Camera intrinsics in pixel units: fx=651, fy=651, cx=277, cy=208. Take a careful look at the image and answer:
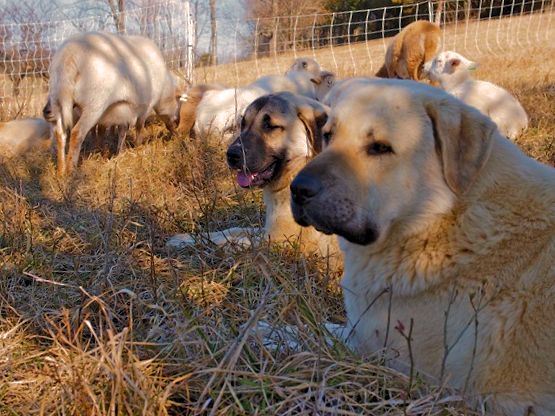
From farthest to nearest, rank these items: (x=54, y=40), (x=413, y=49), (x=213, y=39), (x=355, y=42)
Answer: (x=355, y=42) → (x=213, y=39) → (x=54, y=40) → (x=413, y=49)

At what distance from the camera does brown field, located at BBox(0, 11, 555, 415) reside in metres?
2.09

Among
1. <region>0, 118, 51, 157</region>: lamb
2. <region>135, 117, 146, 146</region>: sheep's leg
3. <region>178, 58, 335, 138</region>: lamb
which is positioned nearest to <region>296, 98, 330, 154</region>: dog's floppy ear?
<region>178, 58, 335, 138</region>: lamb

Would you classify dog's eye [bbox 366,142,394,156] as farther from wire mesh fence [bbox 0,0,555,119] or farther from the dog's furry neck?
wire mesh fence [bbox 0,0,555,119]

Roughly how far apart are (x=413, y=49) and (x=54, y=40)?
6.77m

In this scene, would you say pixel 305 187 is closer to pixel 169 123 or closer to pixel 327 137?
pixel 327 137

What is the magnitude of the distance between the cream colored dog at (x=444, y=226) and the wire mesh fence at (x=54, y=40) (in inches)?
368

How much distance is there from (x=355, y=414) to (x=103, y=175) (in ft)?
16.6

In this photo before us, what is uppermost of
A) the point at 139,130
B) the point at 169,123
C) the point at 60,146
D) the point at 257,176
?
the point at 257,176

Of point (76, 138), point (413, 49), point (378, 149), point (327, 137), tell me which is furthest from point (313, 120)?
point (413, 49)

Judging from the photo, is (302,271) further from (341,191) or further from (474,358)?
(474,358)

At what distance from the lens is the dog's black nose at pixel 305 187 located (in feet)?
7.78

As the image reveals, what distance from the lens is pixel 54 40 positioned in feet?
40.6

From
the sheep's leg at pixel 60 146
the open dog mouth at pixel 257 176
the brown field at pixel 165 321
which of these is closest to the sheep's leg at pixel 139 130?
the sheep's leg at pixel 60 146

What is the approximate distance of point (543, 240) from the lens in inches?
90.0
